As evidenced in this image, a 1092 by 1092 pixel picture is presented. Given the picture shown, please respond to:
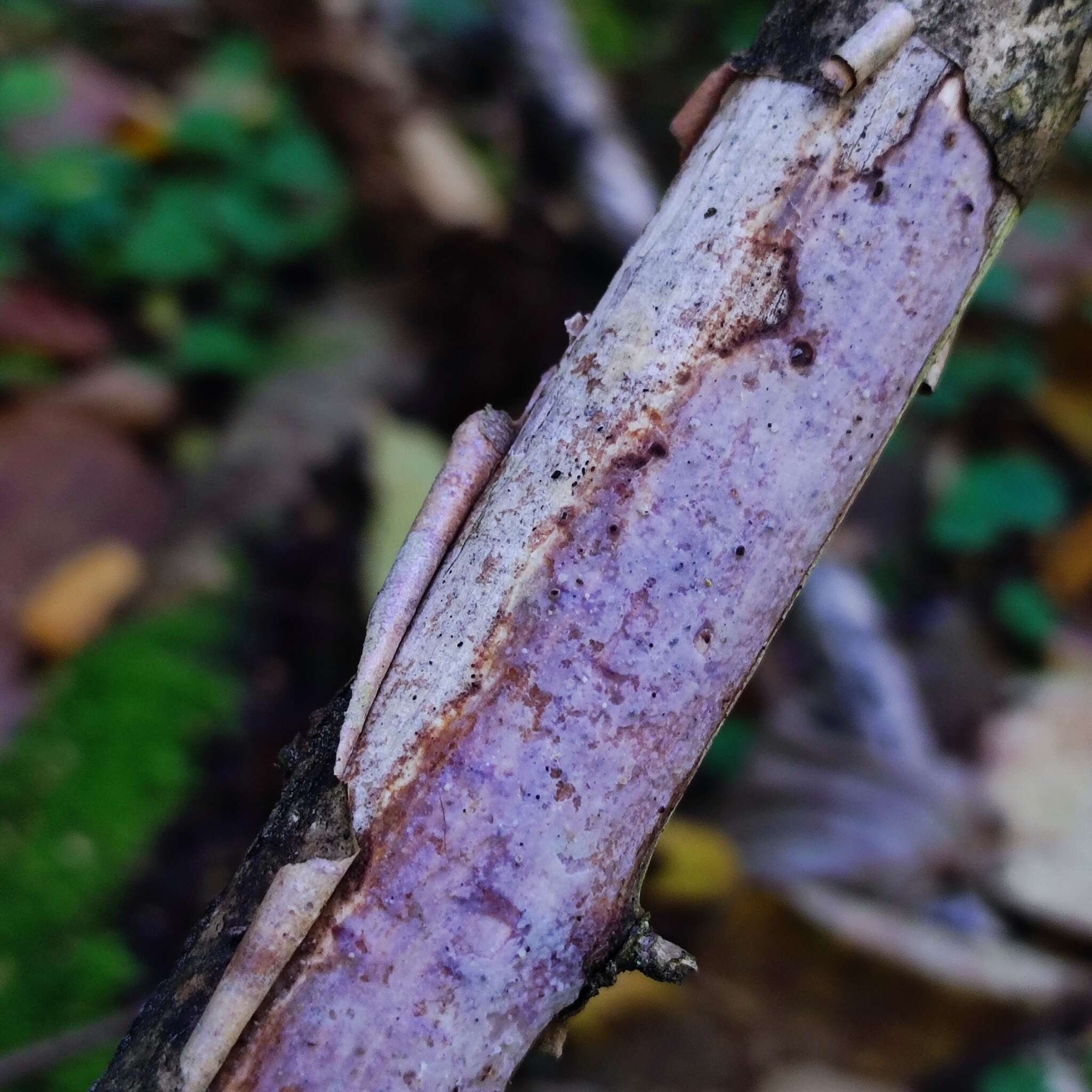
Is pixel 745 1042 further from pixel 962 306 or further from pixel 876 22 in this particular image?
pixel 876 22

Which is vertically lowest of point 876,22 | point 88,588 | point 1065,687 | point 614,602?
point 1065,687

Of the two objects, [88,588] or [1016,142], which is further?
[88,588]

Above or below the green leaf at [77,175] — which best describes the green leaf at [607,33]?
below

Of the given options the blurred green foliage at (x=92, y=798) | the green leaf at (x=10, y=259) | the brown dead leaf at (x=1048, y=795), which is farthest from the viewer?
the green leaf at (x=10, y=259)

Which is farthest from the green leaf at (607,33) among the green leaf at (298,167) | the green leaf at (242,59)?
the green leaf at (298,167)

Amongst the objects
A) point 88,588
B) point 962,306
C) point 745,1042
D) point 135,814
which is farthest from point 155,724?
point 962,306

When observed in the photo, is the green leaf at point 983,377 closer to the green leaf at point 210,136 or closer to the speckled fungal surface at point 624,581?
the green leaf at point 210,136
